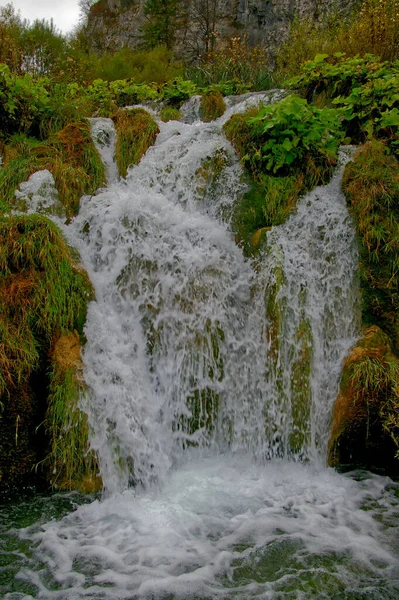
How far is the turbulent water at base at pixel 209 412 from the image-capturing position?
310cm

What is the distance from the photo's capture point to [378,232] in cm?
504

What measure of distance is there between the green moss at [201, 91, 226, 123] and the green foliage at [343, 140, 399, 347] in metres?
3.52

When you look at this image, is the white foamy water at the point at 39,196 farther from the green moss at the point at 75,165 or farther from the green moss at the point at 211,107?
the green moss at the point at 211,107

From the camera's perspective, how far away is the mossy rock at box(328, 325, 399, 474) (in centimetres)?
429

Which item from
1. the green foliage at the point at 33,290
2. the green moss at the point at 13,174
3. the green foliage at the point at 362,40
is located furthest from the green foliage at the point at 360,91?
the green moss at the point at 13,174

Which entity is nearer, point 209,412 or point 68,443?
point 68,443

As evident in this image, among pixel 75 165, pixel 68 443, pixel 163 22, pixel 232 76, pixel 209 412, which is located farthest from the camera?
pixel 163 22

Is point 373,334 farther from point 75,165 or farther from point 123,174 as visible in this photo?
point 75,165

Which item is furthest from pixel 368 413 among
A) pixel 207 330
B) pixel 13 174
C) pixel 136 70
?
pixel 136 70

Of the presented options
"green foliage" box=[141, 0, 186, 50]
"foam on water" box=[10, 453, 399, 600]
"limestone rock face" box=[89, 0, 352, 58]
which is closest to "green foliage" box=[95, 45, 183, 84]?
"limestone rock face" box=[89, 0, 352, 58]

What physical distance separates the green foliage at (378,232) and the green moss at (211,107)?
3521 millimetres

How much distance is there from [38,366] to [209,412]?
1.68 m

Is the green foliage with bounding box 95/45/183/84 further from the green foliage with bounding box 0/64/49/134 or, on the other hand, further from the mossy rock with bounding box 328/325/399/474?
the mossy rock with bounding box 328/325/399/474

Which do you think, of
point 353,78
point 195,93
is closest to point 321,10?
point 195,93
